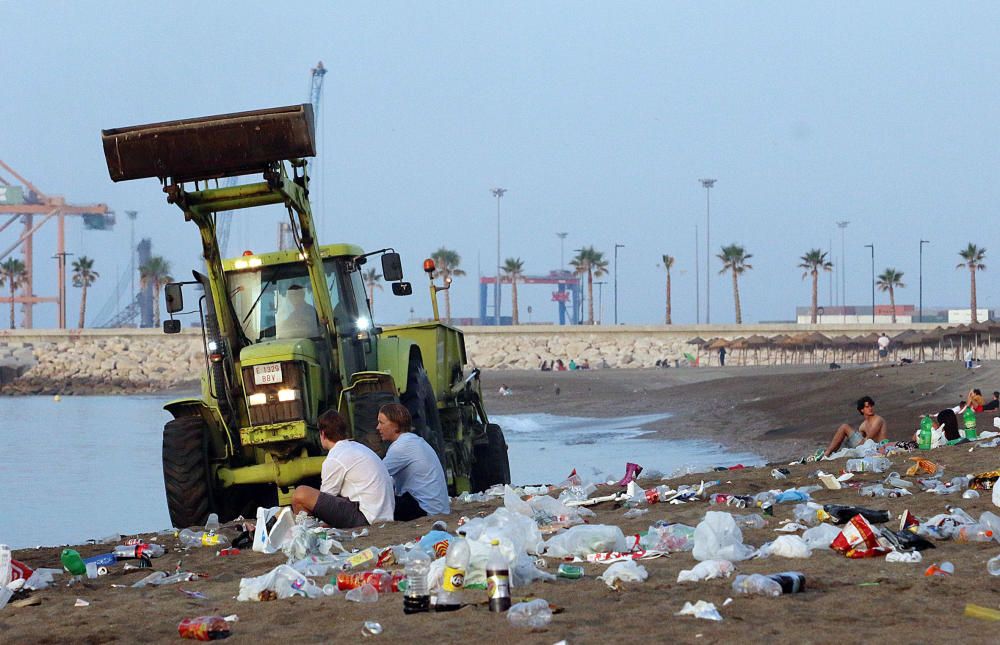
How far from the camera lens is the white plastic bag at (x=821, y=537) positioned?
6.43 m

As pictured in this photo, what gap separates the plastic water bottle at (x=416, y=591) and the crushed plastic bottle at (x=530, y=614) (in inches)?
17.5

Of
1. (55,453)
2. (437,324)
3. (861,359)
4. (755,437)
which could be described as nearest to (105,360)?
(861,359)

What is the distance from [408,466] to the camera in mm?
9500

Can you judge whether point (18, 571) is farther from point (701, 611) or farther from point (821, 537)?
point (821, 537)

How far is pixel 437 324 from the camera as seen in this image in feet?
43.2

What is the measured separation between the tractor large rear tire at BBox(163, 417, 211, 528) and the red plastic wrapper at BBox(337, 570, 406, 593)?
525cm

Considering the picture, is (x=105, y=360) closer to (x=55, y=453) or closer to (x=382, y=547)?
(x=55, y=453)

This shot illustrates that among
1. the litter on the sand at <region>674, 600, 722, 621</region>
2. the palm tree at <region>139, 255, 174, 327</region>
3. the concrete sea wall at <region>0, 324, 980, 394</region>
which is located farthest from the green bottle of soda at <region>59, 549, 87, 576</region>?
the palm tree at <region>139, 255, 174, 327</region>

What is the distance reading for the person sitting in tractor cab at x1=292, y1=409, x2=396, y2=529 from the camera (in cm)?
884

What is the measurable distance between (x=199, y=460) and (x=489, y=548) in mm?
6091

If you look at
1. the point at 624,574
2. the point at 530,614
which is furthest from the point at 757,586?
the point at 530,614

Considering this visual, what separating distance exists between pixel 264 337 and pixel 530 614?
6.76 metres

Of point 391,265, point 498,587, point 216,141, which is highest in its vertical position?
point 216,141

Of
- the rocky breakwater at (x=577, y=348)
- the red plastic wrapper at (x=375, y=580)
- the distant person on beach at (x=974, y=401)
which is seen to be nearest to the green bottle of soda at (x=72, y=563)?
the red plastic wrapper at (x=375, y=580)
